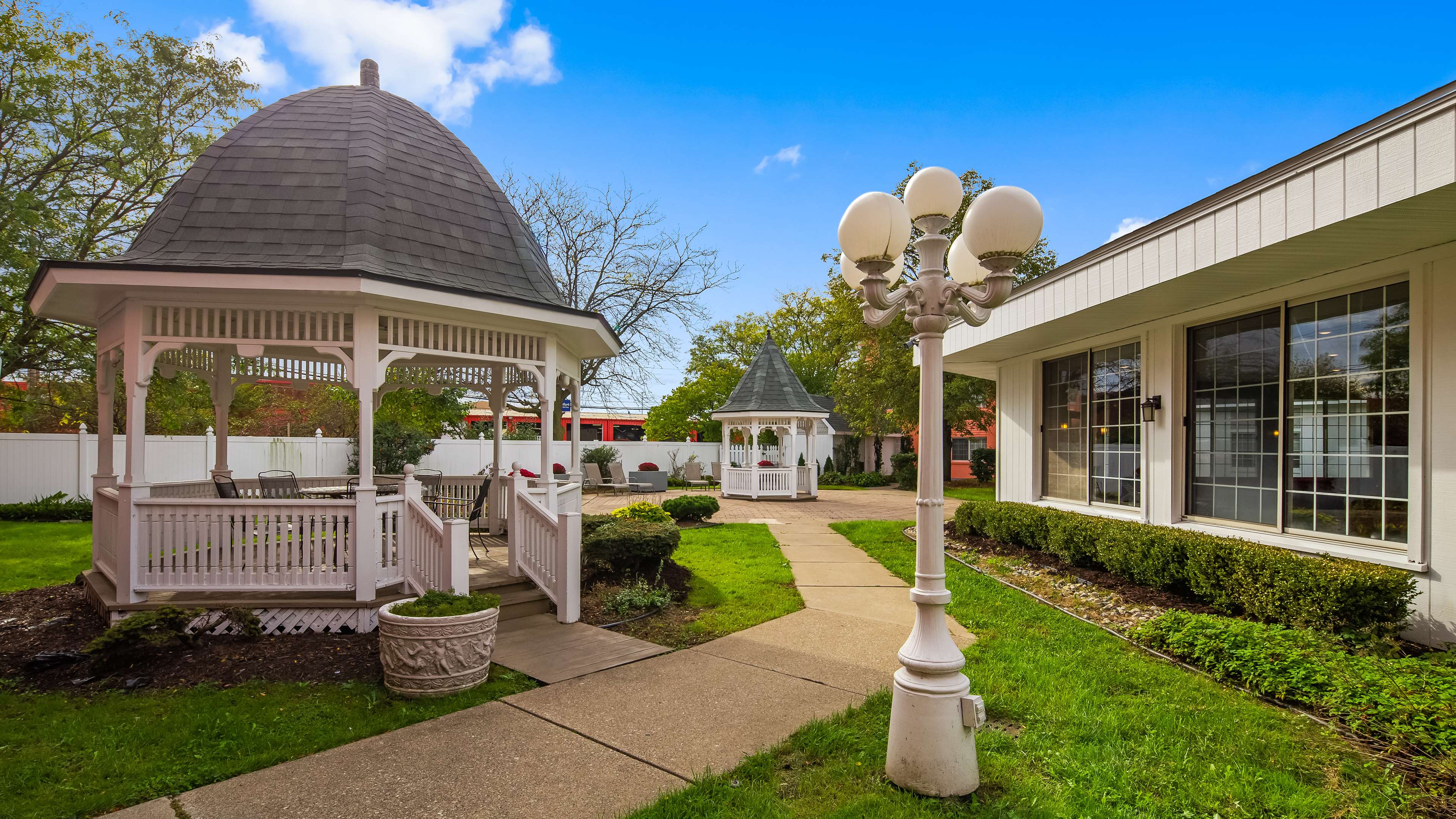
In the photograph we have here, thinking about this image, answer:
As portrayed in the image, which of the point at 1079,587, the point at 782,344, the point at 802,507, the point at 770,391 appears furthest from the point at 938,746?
the point at 782,344

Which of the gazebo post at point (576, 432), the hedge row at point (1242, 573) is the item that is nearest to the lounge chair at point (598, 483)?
the gazebo post at point (576, 432)

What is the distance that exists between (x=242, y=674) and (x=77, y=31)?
18716 mm

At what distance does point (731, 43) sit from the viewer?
33.0 ft

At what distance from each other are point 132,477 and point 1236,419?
33.6ft

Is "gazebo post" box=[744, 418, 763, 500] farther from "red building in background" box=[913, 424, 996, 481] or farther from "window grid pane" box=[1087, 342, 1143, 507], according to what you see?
"red building in background" box=[913, 424, 996, 481]

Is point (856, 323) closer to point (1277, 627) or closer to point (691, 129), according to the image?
point (691, 129)

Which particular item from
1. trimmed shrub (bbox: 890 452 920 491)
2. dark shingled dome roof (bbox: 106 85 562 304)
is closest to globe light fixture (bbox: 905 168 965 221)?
dark shingled dome roof (bbox: 106 85 562 304)

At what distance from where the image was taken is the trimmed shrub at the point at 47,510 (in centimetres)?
1353

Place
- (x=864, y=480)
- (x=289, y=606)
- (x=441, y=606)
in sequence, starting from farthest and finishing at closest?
(x=864, y=480) → (x=289, y=606) → (x=441, y=606)

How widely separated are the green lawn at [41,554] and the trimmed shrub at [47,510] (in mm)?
342

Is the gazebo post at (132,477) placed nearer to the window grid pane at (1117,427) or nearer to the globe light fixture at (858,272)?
the globe light fixture at (858,272)

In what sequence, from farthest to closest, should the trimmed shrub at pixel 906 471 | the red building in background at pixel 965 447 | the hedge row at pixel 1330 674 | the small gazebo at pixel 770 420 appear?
the red building in background at pixel 965 447 → the trimmed shrub at pixel 906 471 → the small gazebo at pixel 770 420 → the hedge row at pixel 1330 674

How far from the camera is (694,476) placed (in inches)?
1028

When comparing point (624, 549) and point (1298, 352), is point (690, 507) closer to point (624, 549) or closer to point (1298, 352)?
point (624, 549)
